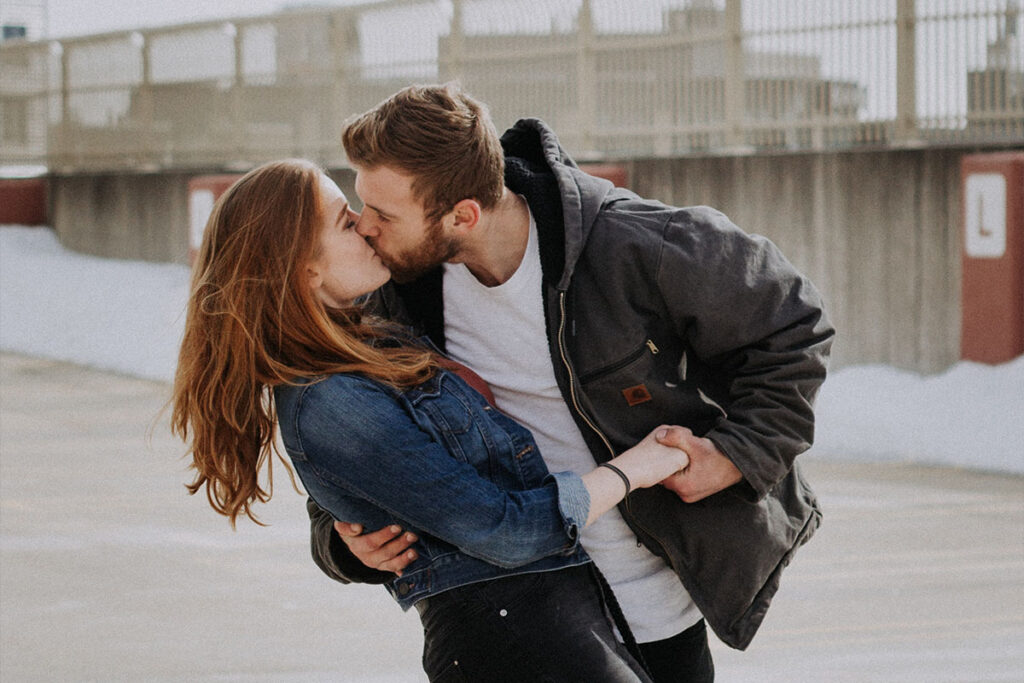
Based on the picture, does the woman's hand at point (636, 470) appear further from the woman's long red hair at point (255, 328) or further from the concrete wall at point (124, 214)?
the concrete wall at point (124, 214)

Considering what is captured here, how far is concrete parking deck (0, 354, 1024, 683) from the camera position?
5309 millimetres

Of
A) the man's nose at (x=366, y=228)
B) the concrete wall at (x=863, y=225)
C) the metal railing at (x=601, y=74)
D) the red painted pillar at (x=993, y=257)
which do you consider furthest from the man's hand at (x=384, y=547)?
the concrete wall at (x=863, y=225)

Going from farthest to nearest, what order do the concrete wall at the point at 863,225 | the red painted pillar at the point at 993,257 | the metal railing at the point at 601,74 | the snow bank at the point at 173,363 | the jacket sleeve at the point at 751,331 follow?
the metal railing at the point at 601,74, the concrete wall at the point at 863,225, the red painted pillar at the point at 993,257, the snow bank at the point at 173,363, the jacket sleeve at the point at 751,331

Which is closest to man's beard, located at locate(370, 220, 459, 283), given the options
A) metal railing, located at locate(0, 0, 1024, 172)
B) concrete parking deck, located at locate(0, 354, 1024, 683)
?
concrete parking deck, located at locate(0, 354, 1024, 683)

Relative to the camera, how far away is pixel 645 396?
9.36 ft

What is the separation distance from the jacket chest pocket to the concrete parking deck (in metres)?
2.54

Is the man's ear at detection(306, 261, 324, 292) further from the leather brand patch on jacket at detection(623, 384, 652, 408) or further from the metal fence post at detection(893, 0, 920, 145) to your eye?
the metal fence post at detection(893, 0, 920, 145)

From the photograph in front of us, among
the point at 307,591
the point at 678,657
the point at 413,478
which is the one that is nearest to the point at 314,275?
the point at 413,478

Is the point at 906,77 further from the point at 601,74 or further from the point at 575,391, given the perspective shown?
the point at 575,391

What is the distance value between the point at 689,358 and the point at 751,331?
19 centimetres

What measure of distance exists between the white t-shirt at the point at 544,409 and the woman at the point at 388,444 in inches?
6.4

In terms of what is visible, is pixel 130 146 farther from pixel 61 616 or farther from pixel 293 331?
pixel 293 331

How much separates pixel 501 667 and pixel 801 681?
8.85ft

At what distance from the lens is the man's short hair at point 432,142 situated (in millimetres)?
2719
